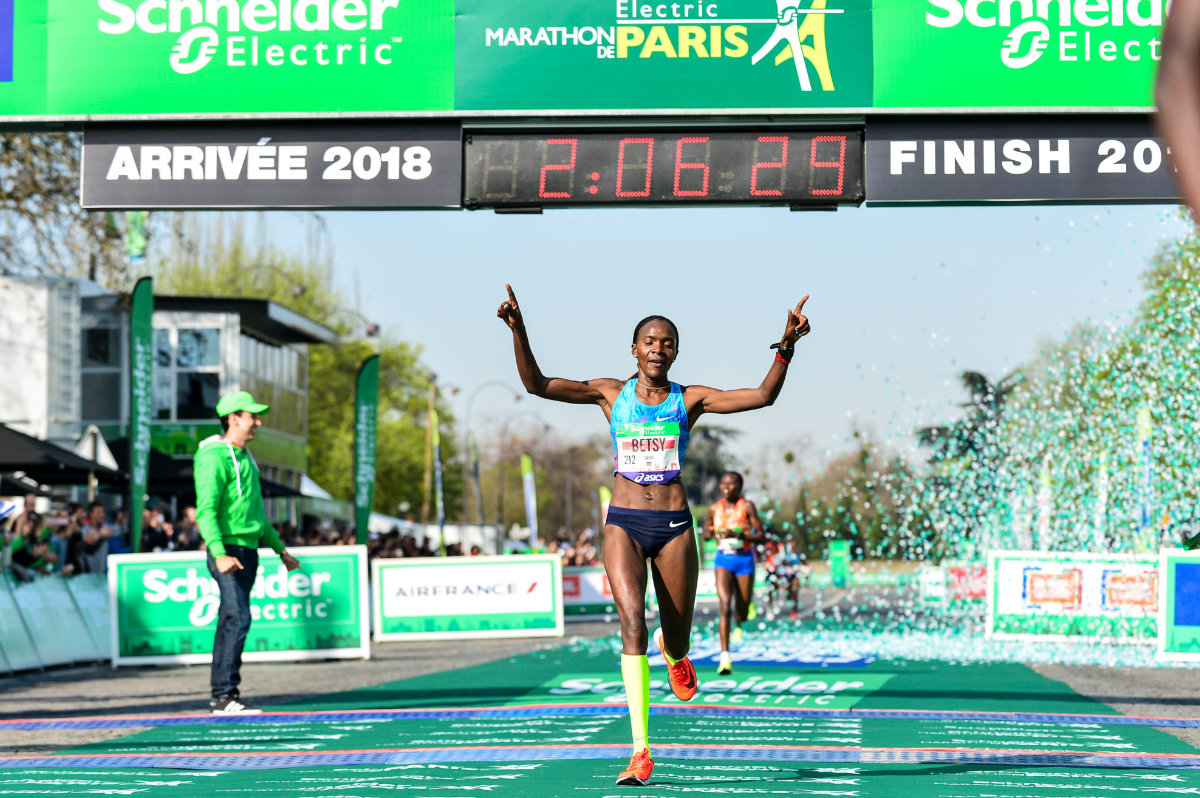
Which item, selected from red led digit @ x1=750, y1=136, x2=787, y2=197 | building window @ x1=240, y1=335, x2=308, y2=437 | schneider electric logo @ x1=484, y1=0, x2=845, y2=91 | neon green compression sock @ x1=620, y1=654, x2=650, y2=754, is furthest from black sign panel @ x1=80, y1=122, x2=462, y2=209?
building window @ x1=240, y1=335, x2=308, y2=437

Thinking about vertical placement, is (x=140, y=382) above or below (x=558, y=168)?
below

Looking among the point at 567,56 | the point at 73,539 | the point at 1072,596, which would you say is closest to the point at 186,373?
the point at 73,539

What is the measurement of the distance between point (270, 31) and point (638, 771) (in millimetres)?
5644

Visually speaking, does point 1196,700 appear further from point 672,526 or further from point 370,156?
point 370,156

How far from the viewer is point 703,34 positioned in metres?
9.44

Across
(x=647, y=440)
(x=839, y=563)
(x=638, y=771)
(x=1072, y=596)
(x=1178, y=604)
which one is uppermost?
(x=647, y=440)

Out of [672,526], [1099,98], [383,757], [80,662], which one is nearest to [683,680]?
[672,526]

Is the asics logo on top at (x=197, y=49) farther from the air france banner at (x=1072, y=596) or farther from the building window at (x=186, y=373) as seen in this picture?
the building window at (x=186, y=373)

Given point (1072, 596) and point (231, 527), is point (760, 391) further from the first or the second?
point (1072, 596)

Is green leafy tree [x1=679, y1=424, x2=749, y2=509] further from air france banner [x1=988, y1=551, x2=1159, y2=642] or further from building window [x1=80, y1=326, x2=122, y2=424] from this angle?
air france banner [x1=988, y1=551, x2=1159, y2=642]

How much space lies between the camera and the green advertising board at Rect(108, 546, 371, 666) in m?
15.2

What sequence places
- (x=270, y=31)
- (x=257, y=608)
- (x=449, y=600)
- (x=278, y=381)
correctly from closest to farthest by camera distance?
(x=270, y=31)
(x=257, y=608)
(x=449, y=600)
(x=278, y=381)

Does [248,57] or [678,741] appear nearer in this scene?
[678,741]

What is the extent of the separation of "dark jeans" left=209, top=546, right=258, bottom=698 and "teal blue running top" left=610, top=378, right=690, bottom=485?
4105 mm
